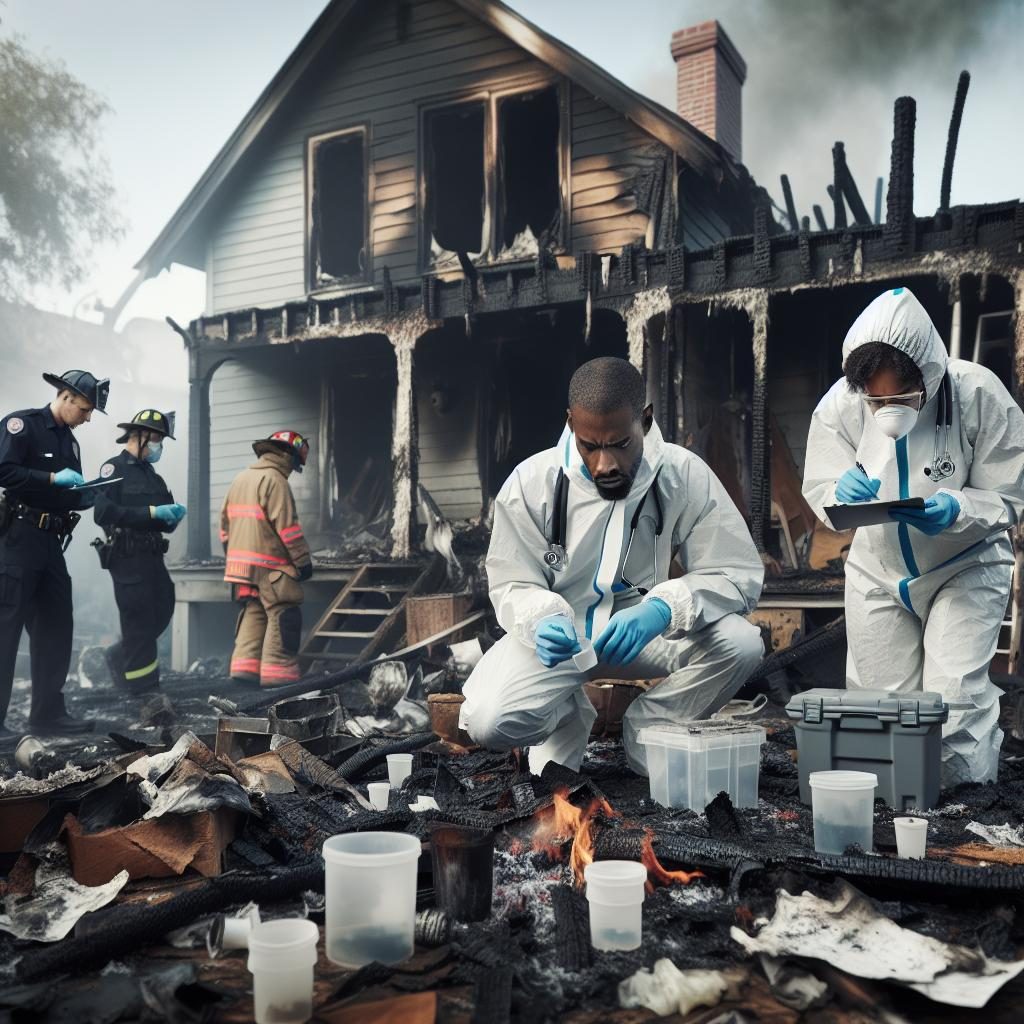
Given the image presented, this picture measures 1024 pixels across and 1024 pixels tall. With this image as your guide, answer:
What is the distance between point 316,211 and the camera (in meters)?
13.7

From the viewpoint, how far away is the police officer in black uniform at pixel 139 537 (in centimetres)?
816

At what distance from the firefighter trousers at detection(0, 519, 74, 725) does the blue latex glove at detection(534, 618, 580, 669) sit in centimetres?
410

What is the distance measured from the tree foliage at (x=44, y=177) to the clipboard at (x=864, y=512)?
31.7m

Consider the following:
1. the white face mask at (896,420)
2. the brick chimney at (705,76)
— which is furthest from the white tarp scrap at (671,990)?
the brick chimney at (705,76)

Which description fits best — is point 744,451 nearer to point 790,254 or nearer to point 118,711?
point 790,254

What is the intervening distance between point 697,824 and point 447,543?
6.64 metres

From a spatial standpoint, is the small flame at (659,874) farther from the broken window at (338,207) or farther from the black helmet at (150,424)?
the broken window at (338,207)

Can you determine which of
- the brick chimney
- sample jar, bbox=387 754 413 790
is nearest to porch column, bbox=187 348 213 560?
the brick chimney

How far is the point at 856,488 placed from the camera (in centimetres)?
442

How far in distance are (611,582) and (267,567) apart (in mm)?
5117

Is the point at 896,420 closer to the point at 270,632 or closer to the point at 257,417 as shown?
the point at 270,632

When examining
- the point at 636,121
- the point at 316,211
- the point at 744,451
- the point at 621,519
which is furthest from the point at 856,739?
the point at 316,211

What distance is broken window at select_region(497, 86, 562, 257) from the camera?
12.3 meters

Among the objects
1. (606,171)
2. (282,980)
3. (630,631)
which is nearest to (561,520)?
(630,631)
